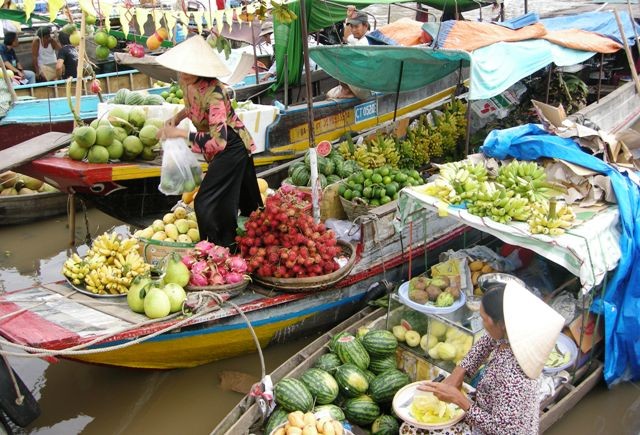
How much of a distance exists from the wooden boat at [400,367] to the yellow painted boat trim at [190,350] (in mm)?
602

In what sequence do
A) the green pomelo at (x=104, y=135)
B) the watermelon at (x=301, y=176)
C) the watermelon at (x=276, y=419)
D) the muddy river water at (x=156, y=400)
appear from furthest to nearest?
1. the green pomelo at (x=104, y=135)
2. the watermelon at (x=301, y=176)
3. the muddy river water at (x=156, y=400)
4. the watermelon at (x=276, y=419)

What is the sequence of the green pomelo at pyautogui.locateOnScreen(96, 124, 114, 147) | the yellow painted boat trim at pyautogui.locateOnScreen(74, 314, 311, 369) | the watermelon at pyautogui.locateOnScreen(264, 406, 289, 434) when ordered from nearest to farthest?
the watermelon at pyautogui.locateOnScreen(264, 406, 289, 434) < the yellow painted boat trim at pyautogui.locateOnScreen(74, 314, 311, 369) < the green pomelo at pyautogui.locateOnScreen(96, 124, 114, 147)

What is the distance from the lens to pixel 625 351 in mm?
4020

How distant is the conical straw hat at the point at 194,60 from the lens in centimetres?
414

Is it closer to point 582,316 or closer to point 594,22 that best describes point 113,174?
point 582,316

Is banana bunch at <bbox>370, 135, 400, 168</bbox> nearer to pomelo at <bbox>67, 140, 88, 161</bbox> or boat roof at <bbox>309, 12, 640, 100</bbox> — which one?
boat roof at <bbox>309, 12, 640, 100</bbox>

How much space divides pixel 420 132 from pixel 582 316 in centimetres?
328

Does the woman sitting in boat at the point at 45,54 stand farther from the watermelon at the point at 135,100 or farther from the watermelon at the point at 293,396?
the watermelon at the point at 293,396

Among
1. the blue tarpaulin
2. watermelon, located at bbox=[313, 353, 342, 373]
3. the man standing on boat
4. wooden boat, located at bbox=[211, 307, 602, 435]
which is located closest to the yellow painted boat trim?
wooden boat, located at bbox=[211, 307, 602, 435]

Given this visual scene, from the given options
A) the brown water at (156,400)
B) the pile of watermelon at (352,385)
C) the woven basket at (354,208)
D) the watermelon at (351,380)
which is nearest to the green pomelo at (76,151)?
the brown water at (156,400)

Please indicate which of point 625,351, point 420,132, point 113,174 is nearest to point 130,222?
point 113,174

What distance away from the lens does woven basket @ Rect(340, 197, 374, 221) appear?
5039mm

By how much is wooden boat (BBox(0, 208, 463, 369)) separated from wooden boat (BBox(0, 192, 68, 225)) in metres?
3.32

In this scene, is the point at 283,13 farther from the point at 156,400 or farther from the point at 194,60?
the point at 156,400
